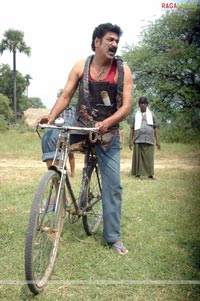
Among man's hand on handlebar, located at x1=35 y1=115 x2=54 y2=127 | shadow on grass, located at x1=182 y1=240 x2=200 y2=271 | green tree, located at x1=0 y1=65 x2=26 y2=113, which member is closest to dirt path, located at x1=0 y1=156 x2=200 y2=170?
green tree, located at x1=0 y1=65 x2=26 y2=113

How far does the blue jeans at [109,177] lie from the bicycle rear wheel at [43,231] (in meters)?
0.29

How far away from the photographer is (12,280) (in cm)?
187

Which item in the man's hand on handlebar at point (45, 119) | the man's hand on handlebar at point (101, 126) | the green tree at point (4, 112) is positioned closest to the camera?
the man's hand on handlebar at point (101, 126)

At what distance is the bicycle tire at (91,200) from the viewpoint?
2.31 metres

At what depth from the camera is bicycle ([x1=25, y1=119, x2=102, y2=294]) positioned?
1663 mm

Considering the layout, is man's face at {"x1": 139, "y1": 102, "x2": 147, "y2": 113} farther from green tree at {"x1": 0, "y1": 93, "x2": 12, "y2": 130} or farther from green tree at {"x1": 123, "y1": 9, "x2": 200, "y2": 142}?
green tree at {"x1": 0, "y1": 93, "x2": 12, "y2": 130}

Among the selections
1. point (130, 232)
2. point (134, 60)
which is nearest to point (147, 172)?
point (134, 60)

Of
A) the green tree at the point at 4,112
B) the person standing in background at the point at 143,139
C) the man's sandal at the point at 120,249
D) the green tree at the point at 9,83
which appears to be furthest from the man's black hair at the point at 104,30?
the person standing in background at the point at 143,139

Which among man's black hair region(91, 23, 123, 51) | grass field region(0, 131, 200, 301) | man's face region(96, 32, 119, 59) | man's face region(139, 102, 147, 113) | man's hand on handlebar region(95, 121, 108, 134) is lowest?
grass field region(0, 131, 200, 301)

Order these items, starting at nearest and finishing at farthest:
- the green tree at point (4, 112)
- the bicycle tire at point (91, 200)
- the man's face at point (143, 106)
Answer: the bicycle tire at point (91, 200) → the green tree at point (4, 112) → the man's face at point (143, 106)

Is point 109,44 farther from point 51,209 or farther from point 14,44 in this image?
point 51,209

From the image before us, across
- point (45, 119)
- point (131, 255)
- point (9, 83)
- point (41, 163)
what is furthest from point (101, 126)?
point (41, 163)

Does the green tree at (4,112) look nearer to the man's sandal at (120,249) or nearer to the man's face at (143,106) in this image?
the man's sandal at (120,249)

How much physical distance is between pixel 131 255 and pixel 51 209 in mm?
553
